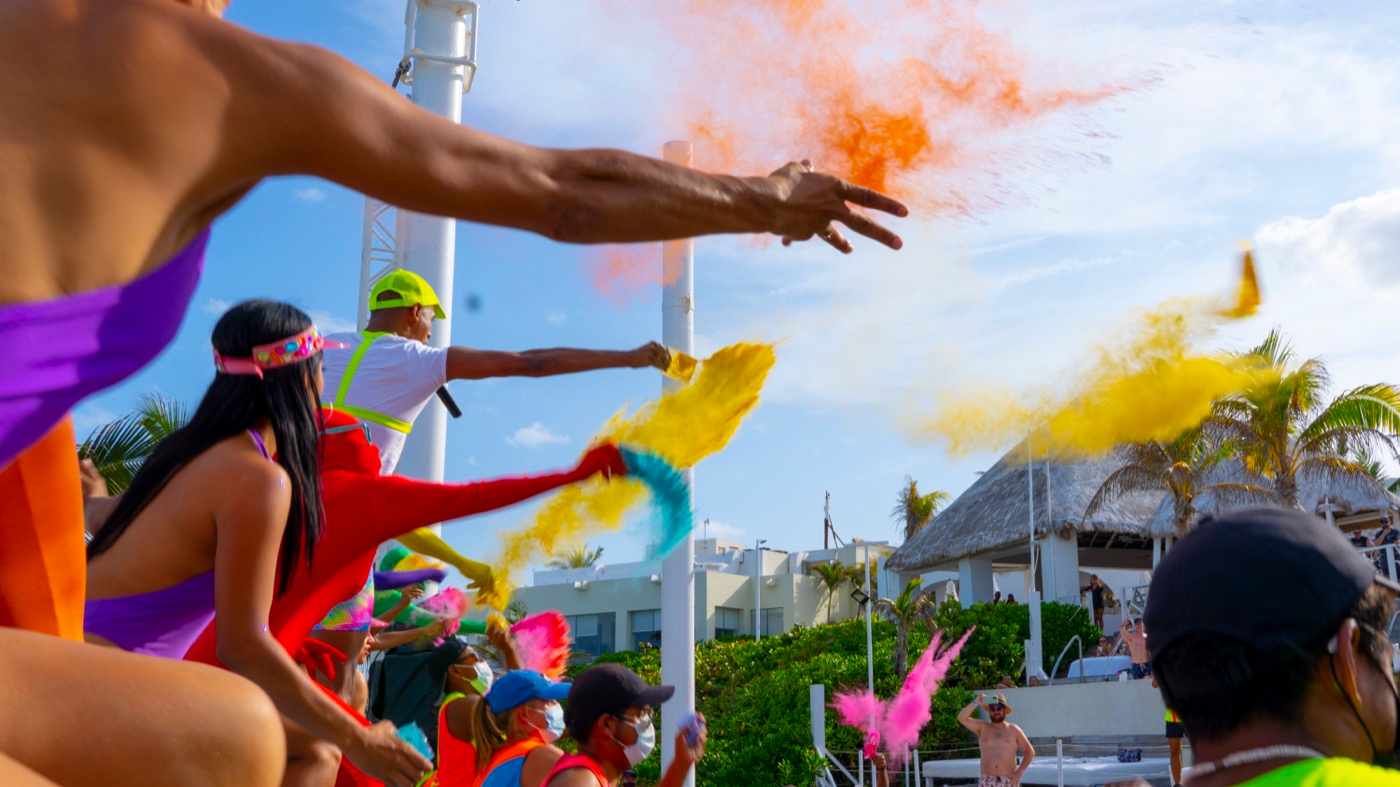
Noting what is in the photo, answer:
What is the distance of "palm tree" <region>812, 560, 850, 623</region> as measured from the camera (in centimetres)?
5300

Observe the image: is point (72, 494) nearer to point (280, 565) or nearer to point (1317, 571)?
point (280, 565)

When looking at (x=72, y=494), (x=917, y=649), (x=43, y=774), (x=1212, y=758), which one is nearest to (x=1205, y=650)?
(x=1212, y=758)

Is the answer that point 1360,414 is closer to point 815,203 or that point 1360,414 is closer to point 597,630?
point 815,203

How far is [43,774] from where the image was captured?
51.1 inches

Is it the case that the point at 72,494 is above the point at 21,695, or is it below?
above

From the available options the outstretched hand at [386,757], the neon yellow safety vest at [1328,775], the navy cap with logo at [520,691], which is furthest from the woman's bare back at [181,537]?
the navy cap with logo at [520,691]

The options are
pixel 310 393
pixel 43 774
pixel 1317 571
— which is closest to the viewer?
pixel 43 774

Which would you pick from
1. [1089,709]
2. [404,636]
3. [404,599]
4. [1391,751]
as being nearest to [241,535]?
[1391,751]

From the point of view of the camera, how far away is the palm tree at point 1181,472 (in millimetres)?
26266

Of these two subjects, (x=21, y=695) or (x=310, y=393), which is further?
(x=310, y=393)

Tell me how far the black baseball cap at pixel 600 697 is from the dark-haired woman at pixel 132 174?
391cm

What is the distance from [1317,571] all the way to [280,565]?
2.25 metres

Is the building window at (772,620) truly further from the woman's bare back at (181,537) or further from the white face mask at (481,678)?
the woman's bare back at (181,537)

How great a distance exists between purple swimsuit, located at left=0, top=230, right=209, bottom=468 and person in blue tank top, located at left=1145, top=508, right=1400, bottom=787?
1.34 m
